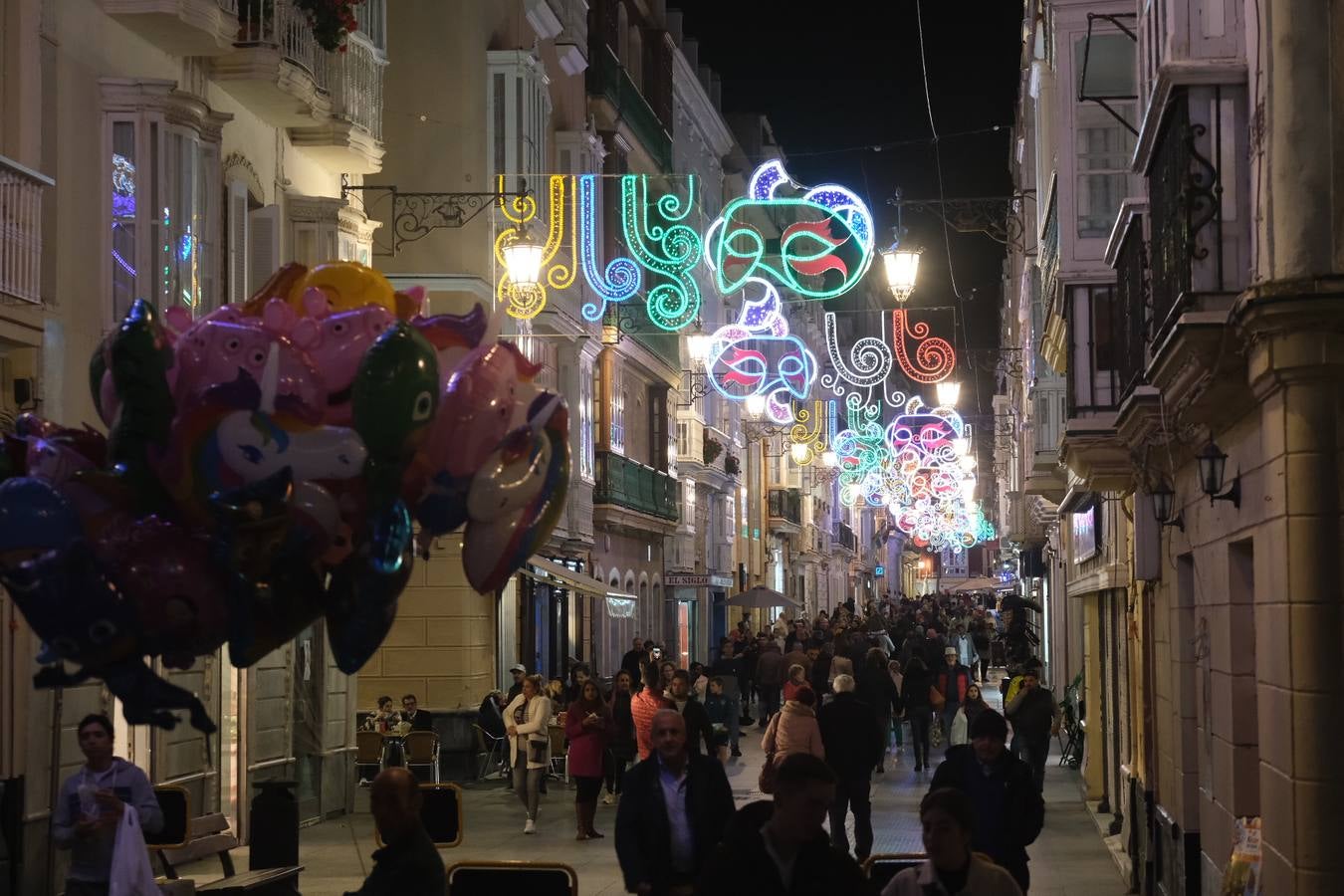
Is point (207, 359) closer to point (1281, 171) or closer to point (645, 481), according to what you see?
point (1281, 171)

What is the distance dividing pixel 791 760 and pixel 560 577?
22220 mm

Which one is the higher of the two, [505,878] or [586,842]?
[505,878]

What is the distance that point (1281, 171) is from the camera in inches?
393

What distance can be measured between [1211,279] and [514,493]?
4946mm

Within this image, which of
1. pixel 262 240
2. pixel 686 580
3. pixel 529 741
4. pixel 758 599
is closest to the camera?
pixel 262 240

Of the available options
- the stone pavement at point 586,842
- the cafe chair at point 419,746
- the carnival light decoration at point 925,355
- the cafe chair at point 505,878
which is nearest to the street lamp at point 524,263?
the cafe chair at point 419,746

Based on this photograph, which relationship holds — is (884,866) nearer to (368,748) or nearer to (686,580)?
(368,748)

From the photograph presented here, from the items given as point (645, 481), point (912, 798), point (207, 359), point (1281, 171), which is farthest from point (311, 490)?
point (645, 481)

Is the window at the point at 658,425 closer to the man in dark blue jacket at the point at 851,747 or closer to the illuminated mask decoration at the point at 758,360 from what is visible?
the illuminated mask decoration at the point at 758,360

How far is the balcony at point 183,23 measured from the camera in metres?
17.0

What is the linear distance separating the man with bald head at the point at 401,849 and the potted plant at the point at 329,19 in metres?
13.5

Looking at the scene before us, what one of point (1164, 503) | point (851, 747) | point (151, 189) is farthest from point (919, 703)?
point (151, 189)

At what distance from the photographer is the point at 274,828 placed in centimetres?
1495

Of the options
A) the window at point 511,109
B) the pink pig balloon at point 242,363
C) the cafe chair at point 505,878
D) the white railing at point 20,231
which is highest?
the window at point 511,109
